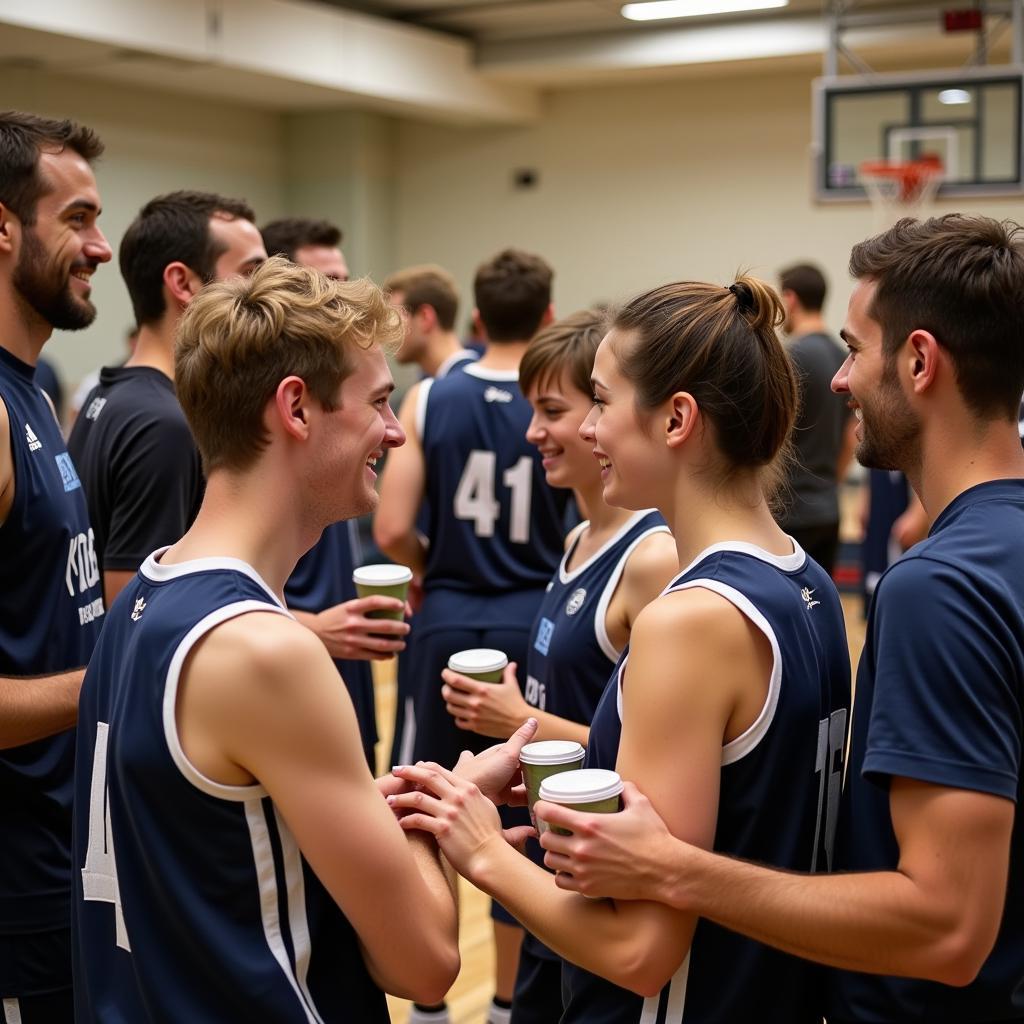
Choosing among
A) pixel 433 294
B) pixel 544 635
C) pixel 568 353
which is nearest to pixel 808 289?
pixel 433 294

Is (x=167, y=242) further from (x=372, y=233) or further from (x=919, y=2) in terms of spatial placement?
(x=372, y=233)

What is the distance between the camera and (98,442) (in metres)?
2.67

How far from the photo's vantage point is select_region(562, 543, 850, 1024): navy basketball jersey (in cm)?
153

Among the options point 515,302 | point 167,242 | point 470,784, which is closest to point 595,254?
point 515,302

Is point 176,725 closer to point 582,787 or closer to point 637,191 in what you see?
point 582,787

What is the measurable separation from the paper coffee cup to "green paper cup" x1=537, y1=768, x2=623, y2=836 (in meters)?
1.20

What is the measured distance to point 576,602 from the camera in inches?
98.3

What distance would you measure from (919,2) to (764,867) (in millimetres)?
9673

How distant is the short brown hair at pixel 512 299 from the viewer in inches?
150

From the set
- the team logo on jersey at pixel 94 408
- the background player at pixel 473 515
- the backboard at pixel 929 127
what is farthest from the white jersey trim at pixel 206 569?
the backboard at pixel 929 127

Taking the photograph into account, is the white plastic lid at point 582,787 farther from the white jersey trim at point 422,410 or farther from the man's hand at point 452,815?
the white jersey trim at point 422,410

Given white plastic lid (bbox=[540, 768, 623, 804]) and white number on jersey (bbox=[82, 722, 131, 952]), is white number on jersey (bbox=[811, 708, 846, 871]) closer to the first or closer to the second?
white plastic lid (bbox=[540, 768, 623, 804])

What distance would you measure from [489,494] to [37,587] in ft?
5.76

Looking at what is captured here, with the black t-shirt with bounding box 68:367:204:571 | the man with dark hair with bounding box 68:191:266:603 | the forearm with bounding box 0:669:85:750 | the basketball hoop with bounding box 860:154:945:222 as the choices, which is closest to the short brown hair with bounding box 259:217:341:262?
the man with dark hair with bounding box 68:191:266:603
